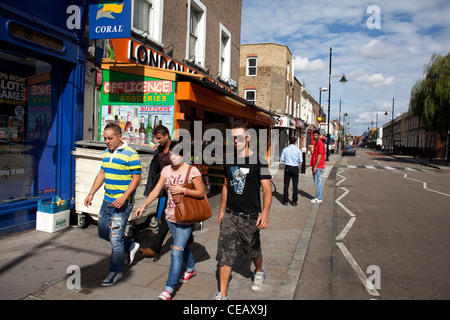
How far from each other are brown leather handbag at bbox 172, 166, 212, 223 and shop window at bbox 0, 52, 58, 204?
3.74 metres

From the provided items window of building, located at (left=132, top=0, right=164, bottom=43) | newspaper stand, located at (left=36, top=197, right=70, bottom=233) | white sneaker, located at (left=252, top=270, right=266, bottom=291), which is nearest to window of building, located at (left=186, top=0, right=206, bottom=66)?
window of building, located at (left=132, top=0, right=164, bottom=43)

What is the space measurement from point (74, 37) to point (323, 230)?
6109 millimetres

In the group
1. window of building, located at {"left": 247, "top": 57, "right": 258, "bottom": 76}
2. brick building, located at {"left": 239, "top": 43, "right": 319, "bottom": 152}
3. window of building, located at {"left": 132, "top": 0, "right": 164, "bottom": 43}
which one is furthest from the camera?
window of building, located at {"left": 247, "top": 57, "right": 258, "bottom": 76}

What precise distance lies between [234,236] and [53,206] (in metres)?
3.62

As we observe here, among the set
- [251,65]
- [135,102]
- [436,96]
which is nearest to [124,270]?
→ [135,102]

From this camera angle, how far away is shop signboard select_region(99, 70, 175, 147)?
21.3 ft

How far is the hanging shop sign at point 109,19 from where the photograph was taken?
5.75 m

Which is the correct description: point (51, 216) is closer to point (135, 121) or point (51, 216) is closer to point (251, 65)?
point (135, 121)

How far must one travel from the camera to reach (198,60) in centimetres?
1166

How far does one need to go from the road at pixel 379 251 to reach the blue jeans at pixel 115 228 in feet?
6.89

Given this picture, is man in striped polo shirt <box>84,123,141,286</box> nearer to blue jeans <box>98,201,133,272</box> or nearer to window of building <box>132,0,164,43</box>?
blue jeans <box>98,201,133,272</box>

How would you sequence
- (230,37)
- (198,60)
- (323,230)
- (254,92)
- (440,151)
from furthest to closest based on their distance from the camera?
(440,151) → (254,92) → (230,37) → (198,60) → (323,230)

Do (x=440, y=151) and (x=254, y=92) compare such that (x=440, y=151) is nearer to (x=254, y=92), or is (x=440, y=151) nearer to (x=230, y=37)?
(x=254, y=92)
